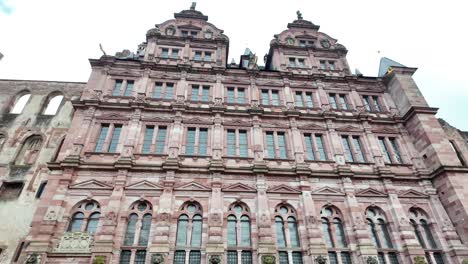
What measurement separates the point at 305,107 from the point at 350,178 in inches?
239

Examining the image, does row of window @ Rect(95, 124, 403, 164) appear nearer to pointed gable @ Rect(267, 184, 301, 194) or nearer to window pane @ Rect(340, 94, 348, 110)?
pointed gable @ Rect(267, 184, 301, 194)

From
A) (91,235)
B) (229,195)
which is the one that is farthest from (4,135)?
(229,195)

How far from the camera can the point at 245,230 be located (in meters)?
13.9

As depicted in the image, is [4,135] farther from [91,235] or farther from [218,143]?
[218,143]

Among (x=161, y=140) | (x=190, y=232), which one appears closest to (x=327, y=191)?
(x=190, y=232)

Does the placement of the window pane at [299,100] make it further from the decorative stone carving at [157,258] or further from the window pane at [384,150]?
the decorative stone carving at [157,258]

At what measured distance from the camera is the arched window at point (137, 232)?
12641 mm

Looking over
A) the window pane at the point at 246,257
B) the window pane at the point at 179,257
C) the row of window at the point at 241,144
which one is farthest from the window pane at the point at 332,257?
the window pane at the point at 179,257

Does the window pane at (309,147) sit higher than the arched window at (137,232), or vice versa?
the window pane at (309,147)

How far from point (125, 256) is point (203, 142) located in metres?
7.67

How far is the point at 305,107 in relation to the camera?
63.5ft

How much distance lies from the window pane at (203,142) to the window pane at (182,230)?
419 cm

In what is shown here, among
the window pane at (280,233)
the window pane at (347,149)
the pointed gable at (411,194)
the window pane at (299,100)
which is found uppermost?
the window pane at (299,100)

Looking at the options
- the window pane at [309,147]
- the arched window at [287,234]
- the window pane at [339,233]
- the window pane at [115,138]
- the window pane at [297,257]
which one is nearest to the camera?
the window pane at [297,257]
